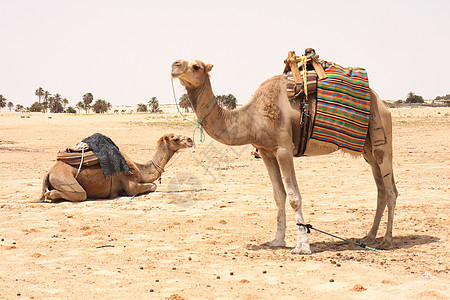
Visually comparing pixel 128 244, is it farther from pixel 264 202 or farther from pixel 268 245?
pixel 264 202

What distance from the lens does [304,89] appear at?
7.05 meters

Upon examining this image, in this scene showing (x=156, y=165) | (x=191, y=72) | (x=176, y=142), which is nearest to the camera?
(x=191, y=72)

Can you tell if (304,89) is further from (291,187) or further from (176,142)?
(176,142)

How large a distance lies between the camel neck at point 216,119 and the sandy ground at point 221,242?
5.15 ft

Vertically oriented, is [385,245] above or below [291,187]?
below

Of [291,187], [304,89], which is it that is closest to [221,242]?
[291,187]

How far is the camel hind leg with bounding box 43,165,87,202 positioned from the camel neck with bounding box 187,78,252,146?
16.5 feet

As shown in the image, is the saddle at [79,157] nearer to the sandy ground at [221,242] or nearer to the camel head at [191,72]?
the sandy ground at [221,242]

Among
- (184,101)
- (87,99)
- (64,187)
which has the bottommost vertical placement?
(64,187)

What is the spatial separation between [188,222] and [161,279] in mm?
3472

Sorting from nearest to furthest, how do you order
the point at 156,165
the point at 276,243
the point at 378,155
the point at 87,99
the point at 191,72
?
the point at 191,72
the point at 276,243
the point at 378,155
the point at 156,165
the point at 87,99

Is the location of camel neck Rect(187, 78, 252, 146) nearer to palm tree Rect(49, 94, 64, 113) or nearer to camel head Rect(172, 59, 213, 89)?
camel head Rect(172, 59, 213, 89)

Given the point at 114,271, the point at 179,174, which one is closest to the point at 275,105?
the point at 114,271

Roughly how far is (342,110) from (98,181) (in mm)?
6145
